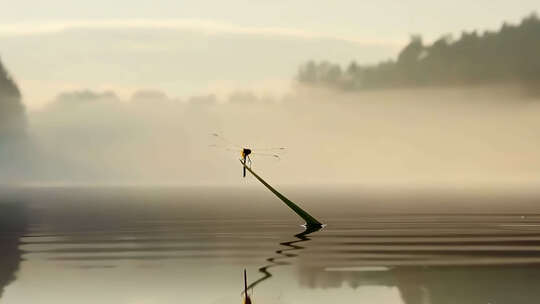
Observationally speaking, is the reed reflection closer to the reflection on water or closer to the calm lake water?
the calm lake water

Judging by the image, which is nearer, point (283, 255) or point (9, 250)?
point (283, 255)

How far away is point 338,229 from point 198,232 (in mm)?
18201

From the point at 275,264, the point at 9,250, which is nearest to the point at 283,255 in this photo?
the point at 275,264

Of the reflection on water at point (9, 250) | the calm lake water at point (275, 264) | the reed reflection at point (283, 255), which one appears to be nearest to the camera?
the calm lake water at point (275, 264)

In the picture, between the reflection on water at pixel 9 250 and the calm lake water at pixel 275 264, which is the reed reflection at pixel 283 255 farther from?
the reflection on water at pixel 9 250

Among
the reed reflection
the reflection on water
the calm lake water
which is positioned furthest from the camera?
the reflection on water

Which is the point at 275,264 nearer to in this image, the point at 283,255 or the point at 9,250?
the point at 283,255

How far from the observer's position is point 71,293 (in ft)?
185

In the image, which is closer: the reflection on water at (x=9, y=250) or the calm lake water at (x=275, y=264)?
the calm lake water at (x=275, y=264)

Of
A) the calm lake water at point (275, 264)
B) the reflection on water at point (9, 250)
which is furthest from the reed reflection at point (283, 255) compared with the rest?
the reflection on water at point (9, 250)

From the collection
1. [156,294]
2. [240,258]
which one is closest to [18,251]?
[240,258]

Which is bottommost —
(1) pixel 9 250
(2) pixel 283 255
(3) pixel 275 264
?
(3) pixel 275 264

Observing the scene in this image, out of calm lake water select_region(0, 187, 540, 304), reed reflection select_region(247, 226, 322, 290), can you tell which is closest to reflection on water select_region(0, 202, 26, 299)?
calm lake water select_region(0, 187, 540, 304)

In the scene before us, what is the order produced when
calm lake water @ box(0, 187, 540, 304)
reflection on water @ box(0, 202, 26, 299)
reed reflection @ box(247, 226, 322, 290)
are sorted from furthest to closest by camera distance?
reflection on water @ box(0, 202, 26, 299)
reed reflection @ box(247, 226, 322, 290)
calm lake water @ box(0, 187, 540, 304)
